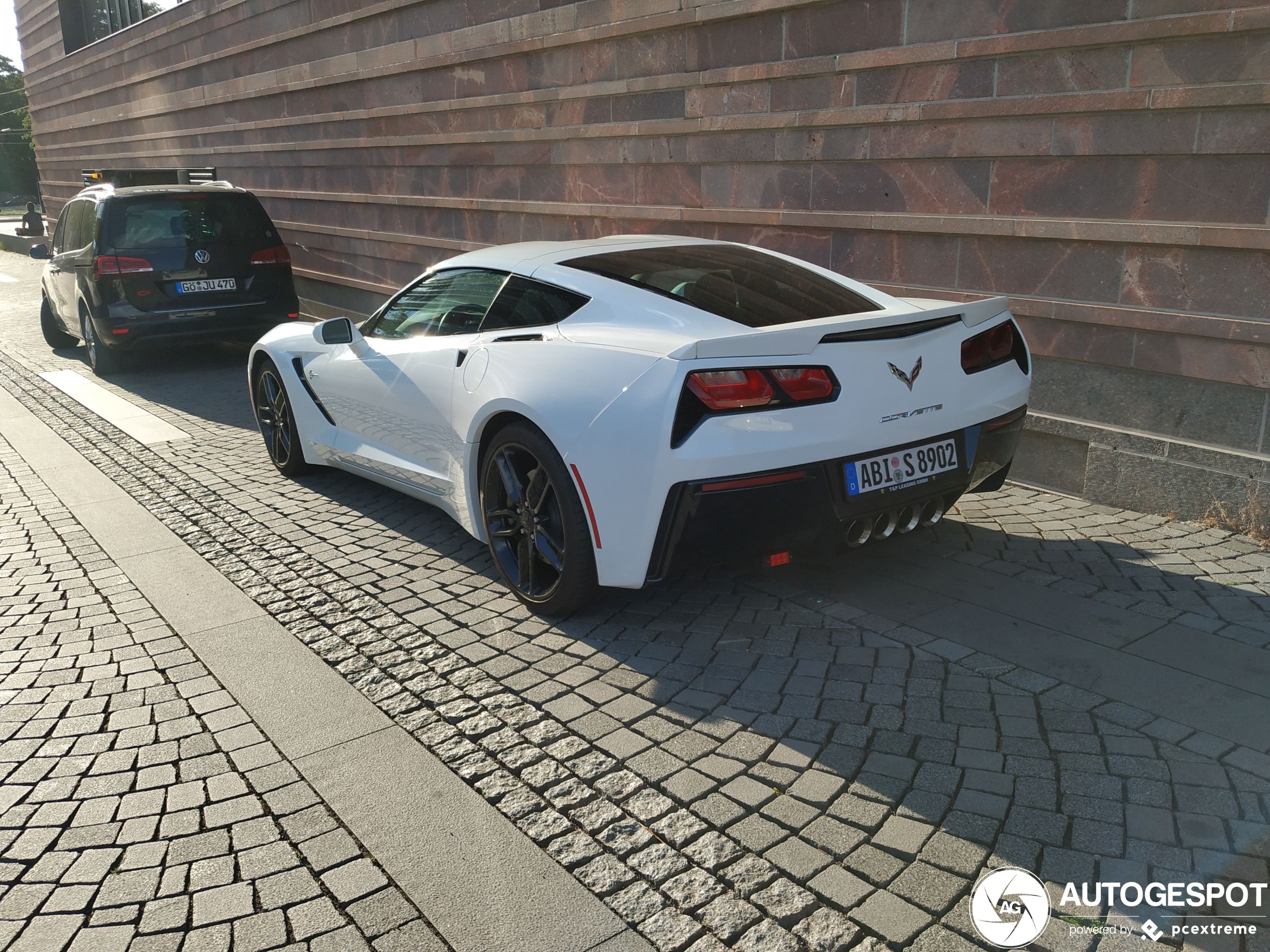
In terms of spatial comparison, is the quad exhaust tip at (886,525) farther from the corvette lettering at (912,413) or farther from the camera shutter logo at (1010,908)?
the camera shutter logo at (1010,908)

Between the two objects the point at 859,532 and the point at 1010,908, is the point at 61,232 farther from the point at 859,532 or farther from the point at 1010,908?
the point at 1010,908

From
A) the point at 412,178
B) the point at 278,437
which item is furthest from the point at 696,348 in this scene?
the point at 412,178

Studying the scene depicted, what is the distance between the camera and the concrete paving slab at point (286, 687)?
3.51 meters

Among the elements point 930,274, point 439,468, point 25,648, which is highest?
point 930,274

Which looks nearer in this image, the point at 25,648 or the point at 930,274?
the point at 25,648

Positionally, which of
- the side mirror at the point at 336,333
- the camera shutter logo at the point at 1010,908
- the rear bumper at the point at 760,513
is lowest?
the camera shutter logo at the point at 1010,908

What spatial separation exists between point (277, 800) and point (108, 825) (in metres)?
0.46

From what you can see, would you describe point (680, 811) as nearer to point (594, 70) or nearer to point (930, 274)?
point (930, 274)

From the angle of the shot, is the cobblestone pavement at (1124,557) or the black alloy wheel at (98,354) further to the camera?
the black alloy wheel at (98,354)

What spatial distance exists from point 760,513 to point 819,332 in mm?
669

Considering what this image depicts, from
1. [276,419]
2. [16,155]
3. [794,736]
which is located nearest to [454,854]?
[794,736]

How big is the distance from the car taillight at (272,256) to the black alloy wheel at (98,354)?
178cm

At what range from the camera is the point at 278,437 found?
6824 mm

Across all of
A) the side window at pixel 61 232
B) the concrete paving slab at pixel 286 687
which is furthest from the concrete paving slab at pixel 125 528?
the side window at pixel 61 232
